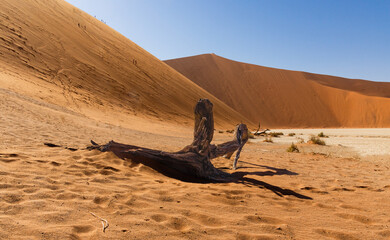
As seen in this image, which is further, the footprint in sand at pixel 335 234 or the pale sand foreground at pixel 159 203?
the footprint in sand at pixel 335 234

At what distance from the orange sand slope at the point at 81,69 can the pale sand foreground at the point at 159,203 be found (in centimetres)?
970

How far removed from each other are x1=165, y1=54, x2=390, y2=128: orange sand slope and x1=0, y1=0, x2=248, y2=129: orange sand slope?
15.8 metres

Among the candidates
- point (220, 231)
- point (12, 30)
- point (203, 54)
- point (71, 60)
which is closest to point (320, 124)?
point (203, 54)

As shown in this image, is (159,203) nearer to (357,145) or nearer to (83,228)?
(83,228)

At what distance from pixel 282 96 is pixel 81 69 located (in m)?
37.3

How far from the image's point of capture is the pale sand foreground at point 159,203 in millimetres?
2139

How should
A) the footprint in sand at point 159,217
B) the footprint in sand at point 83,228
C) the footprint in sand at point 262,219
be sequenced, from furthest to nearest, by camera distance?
the footprint in sand at point 262,219 → the footprint in sand at point 159,217 → the footprint in sand at point 83,228

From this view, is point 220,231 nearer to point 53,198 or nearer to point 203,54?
point 53,198

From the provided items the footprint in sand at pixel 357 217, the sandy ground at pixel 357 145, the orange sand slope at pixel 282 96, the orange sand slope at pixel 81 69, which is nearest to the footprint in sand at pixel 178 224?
the footprint in sand at pixel 357 217

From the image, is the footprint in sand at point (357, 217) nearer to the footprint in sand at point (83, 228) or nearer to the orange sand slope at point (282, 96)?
the footprint in sand at point (83, 228)

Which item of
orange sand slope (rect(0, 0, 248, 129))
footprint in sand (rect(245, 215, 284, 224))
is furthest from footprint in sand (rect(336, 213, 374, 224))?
orange sand slope (rect(0, 0, 248, 129))

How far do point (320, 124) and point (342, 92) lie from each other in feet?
45.6

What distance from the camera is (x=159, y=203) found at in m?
2.79

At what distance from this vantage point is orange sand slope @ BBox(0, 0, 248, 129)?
14383 millimetres
